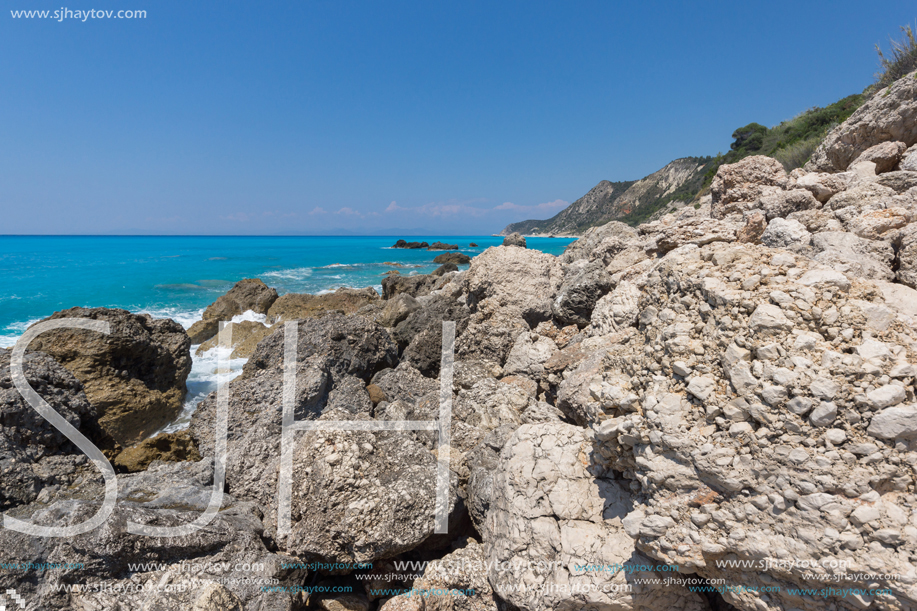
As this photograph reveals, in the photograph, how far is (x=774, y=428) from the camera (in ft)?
6.87

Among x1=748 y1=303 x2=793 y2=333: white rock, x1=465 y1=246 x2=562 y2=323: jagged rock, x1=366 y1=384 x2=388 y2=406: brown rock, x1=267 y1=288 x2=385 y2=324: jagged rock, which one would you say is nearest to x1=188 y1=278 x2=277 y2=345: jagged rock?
x1=267 y1=288 x2=385 y2=324: jagged rock

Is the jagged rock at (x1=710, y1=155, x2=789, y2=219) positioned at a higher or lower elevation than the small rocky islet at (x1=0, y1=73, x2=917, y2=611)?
higher

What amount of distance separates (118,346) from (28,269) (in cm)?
4700

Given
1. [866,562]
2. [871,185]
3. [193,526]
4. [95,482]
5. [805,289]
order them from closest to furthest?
[866,562] → [805,289] → [193,526] → [95,482] → [871,185]

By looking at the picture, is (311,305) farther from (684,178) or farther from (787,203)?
(684,178)

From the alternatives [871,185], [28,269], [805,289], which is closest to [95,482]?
[805,289]

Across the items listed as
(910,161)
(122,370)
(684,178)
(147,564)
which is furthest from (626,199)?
(147,564)

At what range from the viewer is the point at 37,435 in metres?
4.25

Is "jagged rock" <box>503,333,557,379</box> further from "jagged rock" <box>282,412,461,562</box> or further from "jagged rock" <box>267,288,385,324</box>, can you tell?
"jagged rock" <box>267,288,385,324</box>

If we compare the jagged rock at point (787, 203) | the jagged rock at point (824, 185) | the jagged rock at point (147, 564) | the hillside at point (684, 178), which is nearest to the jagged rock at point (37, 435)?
the jagged rock at point (147, 564)

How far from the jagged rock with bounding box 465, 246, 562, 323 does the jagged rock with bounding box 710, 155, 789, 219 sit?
293 centimetres

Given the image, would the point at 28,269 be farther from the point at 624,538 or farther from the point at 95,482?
the point at 624,538

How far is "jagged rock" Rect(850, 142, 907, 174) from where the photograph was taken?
6.31 m

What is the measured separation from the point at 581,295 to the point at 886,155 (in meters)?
5.17
